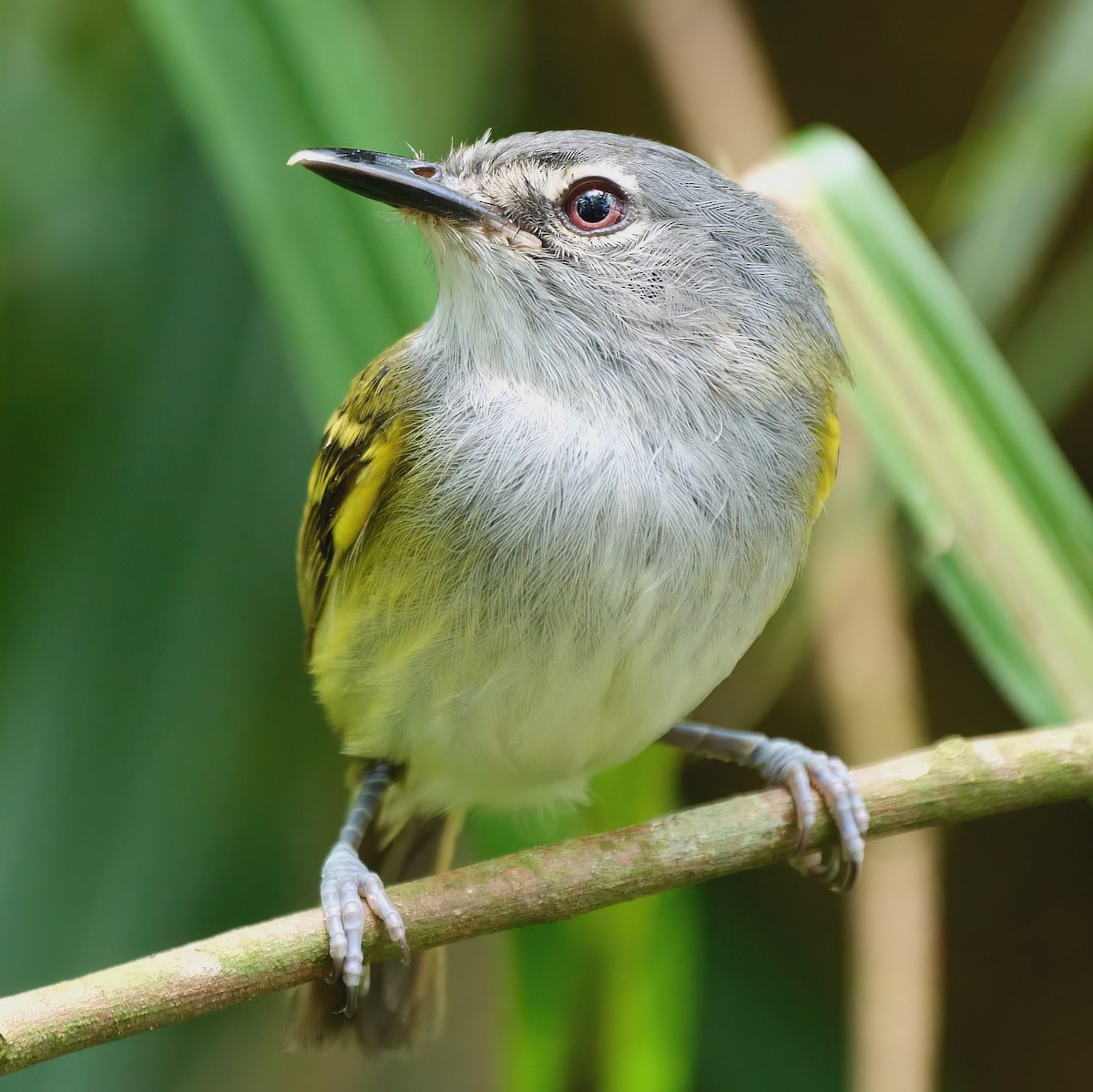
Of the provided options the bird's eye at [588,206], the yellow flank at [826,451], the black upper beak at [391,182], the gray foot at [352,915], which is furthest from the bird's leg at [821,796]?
the black upper beak at [391,182]

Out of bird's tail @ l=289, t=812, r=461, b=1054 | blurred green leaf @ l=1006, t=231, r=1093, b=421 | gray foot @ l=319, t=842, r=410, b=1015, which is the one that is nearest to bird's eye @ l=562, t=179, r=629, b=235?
gray foot @ l=319, t=842, r=410, b=1015

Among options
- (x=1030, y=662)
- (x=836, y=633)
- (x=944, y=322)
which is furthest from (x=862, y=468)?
(x=1030, y=662)

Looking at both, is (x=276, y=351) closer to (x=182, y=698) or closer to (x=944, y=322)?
(x=182, y=698)

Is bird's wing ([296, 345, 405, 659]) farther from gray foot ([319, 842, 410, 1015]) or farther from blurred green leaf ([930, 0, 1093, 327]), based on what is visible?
blurred green leaf ([930, 0, 1093, 327])

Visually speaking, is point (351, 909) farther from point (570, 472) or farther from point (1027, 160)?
point (1027, 160)

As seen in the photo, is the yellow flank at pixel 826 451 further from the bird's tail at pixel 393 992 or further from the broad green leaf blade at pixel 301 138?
the bird's tail at pixel 393 992

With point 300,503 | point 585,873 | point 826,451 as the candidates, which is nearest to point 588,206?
point 826,451
